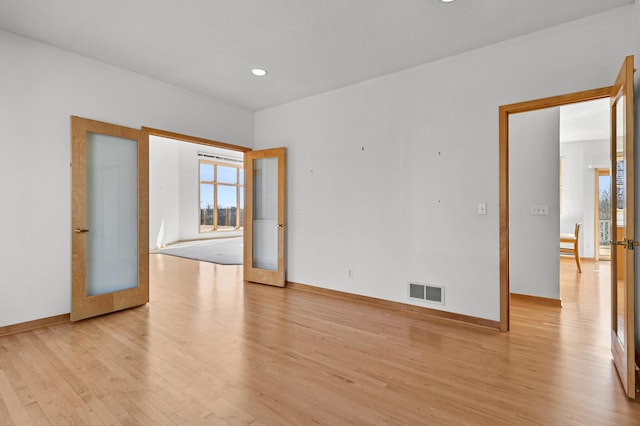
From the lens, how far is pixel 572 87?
2.97 metres

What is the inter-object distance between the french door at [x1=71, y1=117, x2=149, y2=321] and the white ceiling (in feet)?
3.05

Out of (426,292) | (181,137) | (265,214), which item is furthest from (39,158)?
(426,292)

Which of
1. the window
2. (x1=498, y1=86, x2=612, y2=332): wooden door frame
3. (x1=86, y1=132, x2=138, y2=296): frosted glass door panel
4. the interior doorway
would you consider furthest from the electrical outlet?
the window

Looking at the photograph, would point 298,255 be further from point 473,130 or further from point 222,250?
point 222,250

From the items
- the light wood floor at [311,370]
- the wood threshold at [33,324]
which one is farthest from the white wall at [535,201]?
the wood threshold at [33,324]

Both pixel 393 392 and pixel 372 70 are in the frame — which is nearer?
pixel 393 392

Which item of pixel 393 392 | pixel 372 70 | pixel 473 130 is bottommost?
pixel 393 392

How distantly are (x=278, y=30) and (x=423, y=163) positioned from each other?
210 centimetres

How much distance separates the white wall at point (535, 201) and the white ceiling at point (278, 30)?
5.89 feet

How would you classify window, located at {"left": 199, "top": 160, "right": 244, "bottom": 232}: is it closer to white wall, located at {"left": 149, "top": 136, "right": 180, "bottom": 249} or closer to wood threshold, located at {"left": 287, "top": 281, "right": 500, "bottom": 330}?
white wall, located at {"left": 149, "top": 136, "right": 180, "bottom": 249}

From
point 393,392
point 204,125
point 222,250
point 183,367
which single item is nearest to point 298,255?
point 204,125

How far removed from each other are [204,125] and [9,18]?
88.4 inches

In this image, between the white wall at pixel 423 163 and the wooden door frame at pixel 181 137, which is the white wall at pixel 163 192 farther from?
the white wall at pixel 423 163

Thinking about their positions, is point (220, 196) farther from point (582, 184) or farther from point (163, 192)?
point (582, 184)
